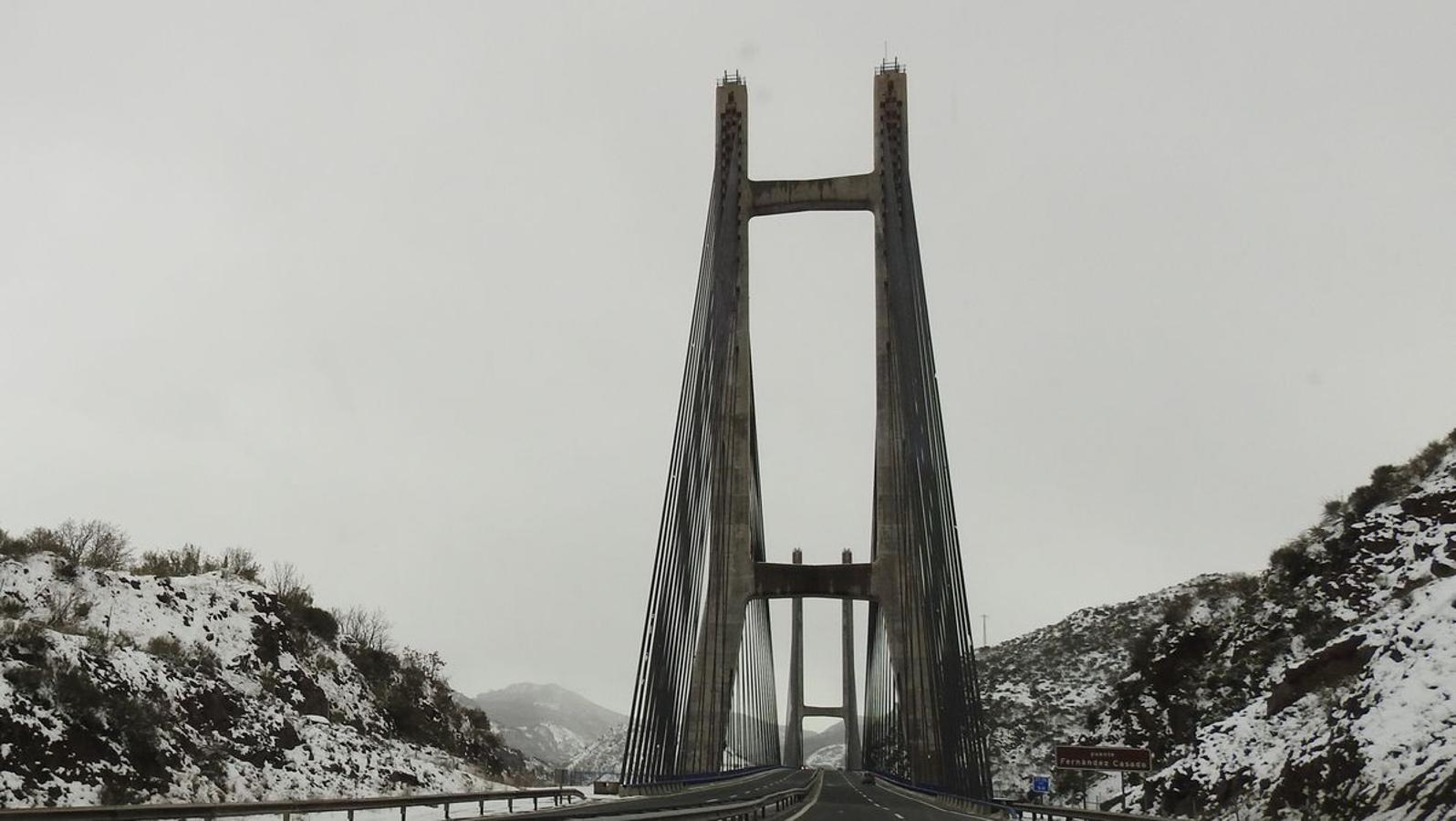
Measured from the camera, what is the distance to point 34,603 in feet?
101

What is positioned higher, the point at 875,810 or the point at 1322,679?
the point at 1322,679

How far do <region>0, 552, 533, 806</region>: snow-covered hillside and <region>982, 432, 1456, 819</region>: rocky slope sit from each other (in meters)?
20.7

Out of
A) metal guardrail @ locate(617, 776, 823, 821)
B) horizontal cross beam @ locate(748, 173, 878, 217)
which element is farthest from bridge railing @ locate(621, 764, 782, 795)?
horizontal cross beam @ locate(748, 173, 878, 217)

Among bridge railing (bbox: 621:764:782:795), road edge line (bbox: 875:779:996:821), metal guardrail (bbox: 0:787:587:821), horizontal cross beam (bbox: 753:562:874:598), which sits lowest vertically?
road edge line (bbox: 875:779:996:821)

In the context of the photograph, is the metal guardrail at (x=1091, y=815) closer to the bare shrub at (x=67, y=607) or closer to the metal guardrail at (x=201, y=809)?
the metal guardrail at (x=201, y=809)

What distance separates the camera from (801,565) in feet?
149

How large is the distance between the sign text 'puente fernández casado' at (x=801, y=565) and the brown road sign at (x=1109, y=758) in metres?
12.1

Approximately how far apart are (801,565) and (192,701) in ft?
74.0

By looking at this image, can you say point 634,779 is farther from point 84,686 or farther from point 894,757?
point 894,757

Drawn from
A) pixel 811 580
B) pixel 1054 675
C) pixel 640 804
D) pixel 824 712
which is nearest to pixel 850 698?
pixel 824 712

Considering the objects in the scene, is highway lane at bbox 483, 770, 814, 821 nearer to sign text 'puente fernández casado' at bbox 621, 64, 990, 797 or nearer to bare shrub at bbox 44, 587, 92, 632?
sign text 'puente fernández casado' at bbox 621, 64, 990, 797

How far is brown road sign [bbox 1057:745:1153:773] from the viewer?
22078mm

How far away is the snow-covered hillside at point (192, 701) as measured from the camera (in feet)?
77.7

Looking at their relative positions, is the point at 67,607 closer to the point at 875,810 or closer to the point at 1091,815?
the point at 875,810
